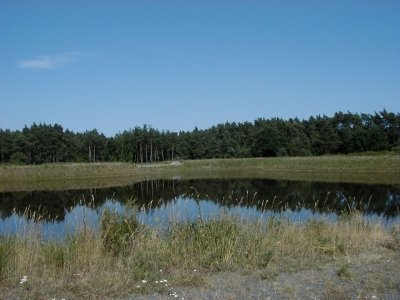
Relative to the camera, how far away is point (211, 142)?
375ft

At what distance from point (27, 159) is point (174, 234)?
326 ft

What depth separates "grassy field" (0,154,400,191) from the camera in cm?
4731

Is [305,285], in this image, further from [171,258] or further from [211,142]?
[211,142]

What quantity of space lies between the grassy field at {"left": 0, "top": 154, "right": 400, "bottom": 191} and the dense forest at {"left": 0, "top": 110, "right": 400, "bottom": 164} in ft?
103

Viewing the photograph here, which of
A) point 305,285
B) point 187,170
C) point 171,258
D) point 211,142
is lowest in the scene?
point 305,285

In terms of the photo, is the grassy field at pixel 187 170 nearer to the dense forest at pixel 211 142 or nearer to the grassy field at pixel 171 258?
the dense forest at pixel 211 142

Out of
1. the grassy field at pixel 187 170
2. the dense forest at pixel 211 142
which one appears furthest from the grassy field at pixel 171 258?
the dense forest at pixel 211 142

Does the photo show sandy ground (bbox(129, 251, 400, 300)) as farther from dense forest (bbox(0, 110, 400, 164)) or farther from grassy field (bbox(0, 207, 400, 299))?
dense forest (bbox(0, 110, 400, 164))

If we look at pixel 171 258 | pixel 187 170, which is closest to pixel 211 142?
pixel 187 170

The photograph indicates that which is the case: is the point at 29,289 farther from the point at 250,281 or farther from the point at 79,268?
the point at 250,281

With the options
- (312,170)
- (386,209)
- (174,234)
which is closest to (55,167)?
(312,170)

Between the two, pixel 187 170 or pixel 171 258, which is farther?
pixel 187 170

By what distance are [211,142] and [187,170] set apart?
40.2 meters

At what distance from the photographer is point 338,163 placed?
61250 mm
